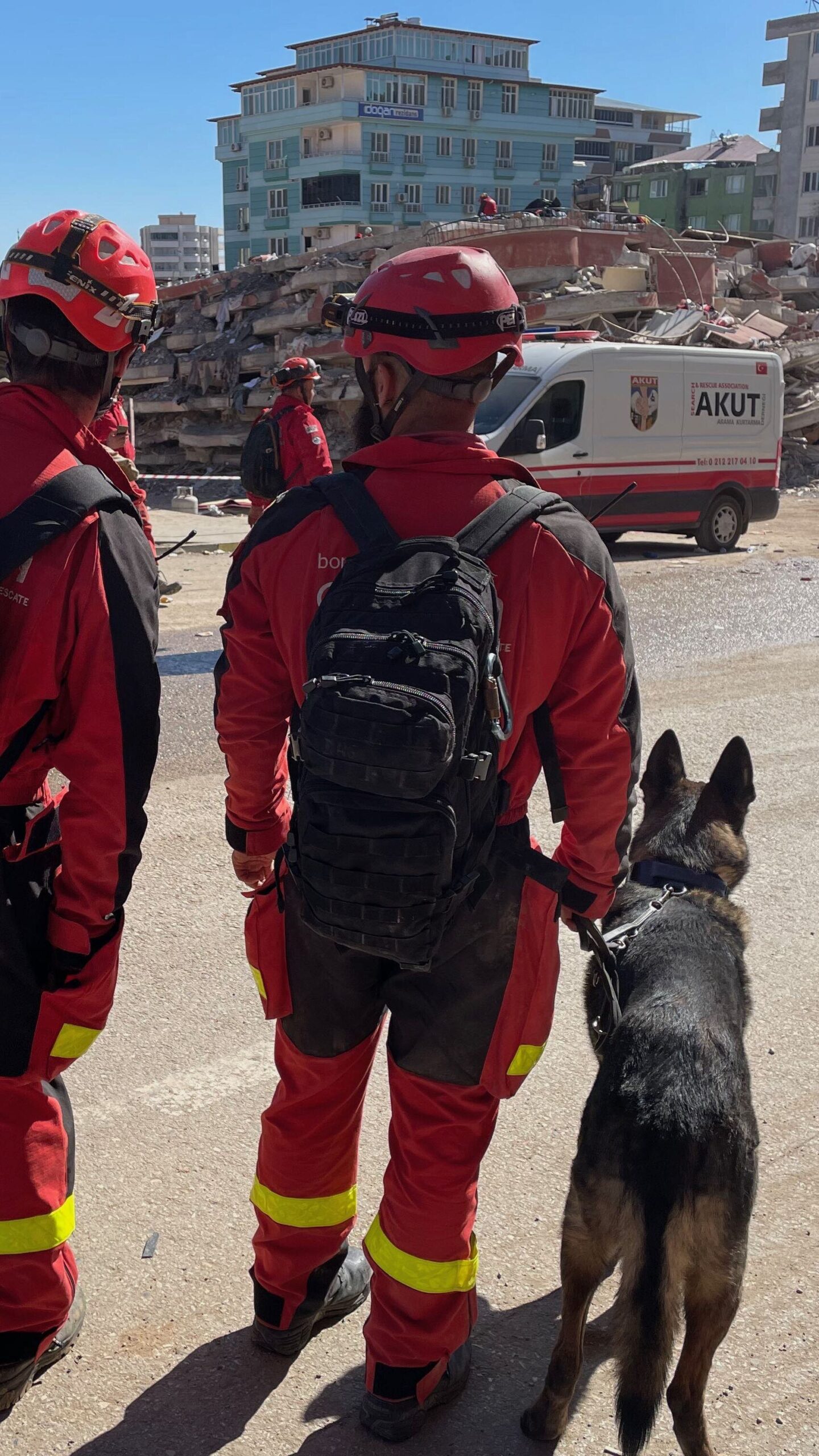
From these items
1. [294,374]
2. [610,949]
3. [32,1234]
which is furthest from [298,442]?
[32,1234]

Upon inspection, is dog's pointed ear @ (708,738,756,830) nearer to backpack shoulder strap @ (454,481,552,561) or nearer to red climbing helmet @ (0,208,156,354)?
backpack shoulder strap @ (454,481,552,561)

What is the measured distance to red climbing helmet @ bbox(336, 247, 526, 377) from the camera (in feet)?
7.21

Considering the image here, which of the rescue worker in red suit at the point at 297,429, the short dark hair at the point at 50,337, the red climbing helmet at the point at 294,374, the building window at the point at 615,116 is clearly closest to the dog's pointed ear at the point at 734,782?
the short dark hair at the point at 50,337

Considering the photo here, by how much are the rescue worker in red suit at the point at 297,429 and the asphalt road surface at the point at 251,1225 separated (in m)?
3.71

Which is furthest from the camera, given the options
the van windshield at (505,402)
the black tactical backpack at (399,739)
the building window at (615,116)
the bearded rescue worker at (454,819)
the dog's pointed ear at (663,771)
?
the building window at (615,116)

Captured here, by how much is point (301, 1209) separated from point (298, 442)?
6725 mm

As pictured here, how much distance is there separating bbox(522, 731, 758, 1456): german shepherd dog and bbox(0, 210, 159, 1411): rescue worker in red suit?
1033 millimetres

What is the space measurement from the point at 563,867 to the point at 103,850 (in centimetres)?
88

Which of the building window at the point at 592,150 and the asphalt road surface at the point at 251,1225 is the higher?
the building window at the point at 592,150

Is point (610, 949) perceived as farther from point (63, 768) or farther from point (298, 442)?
point (298, 442)

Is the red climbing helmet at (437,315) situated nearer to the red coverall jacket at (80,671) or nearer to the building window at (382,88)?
the red coverall jacket at (80,671)

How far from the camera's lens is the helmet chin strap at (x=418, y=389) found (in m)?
2.25

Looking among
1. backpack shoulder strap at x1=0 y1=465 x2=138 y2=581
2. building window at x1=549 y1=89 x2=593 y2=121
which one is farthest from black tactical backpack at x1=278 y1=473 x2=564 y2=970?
building window at x1=549 y1=89 x2=593 y2=121

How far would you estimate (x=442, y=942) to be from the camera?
7.40 feet
